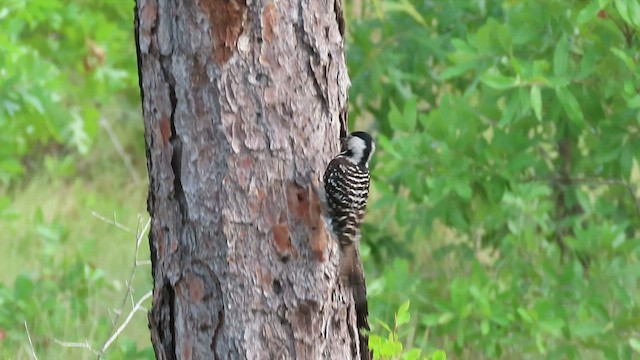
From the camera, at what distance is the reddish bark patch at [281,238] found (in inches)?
104

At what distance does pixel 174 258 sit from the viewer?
2.69 m

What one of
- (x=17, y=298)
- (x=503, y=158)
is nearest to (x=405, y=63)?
(x=503, y=158)

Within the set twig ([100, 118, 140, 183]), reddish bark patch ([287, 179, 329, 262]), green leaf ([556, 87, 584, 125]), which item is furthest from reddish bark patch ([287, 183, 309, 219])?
twig ([100, 118, 140, 183])

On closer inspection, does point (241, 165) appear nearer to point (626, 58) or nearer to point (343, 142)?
point (343, 142)

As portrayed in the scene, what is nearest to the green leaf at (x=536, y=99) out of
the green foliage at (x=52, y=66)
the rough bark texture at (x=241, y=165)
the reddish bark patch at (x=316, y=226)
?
the rough bark texture at (x=241, y=165)

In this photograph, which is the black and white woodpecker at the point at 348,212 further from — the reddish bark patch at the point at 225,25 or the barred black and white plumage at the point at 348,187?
the reddish bark patch at the point at 225,25

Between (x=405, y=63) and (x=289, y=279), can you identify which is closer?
(x=289, y=279)

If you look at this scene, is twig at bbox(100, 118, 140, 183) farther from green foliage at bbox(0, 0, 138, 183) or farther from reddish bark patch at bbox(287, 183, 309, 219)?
reddish bark patch at bbox(287, 183, 309, 219)

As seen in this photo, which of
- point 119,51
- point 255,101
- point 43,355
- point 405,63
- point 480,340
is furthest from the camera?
point 119,51

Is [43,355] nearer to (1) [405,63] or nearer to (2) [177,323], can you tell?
(2) [177,323]

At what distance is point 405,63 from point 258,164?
281 centimetres

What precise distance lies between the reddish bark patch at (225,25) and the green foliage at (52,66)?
6.44ft

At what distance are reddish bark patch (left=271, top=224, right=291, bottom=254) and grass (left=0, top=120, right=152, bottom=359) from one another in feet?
2.08

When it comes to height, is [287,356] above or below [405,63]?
below
